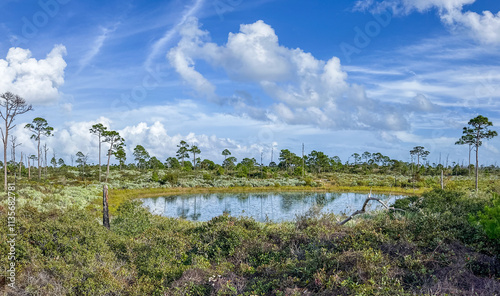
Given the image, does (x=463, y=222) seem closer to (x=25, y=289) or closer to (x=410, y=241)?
(x=410, y=241)

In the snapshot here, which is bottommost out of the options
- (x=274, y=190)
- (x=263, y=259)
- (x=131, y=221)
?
(x=274, y=190)

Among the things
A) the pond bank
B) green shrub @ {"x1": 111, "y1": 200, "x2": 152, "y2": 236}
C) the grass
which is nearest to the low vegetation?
the grass

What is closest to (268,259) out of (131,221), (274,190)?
(131,221)

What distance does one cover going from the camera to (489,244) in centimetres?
766

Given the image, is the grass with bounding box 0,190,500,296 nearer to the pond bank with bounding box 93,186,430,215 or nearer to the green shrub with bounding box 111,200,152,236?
the green shrub with bounding box 111,200,152,236

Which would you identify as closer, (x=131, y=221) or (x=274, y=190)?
(x=131, y=221)

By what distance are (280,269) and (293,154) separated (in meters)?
74.8

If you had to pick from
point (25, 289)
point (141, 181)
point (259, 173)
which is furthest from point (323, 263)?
point (259, 173)

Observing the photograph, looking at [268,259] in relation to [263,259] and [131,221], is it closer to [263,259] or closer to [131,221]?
[263,259]

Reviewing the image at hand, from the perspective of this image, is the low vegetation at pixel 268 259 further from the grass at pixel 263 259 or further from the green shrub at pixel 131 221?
the green shrub at pixel 131 221

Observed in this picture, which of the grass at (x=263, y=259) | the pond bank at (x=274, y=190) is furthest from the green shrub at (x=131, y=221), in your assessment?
the pond bank at (x=274, y=190)

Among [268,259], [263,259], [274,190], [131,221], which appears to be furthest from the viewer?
[274,190]

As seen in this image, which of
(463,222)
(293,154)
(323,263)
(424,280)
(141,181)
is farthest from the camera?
(293,154)

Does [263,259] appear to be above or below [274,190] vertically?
above
